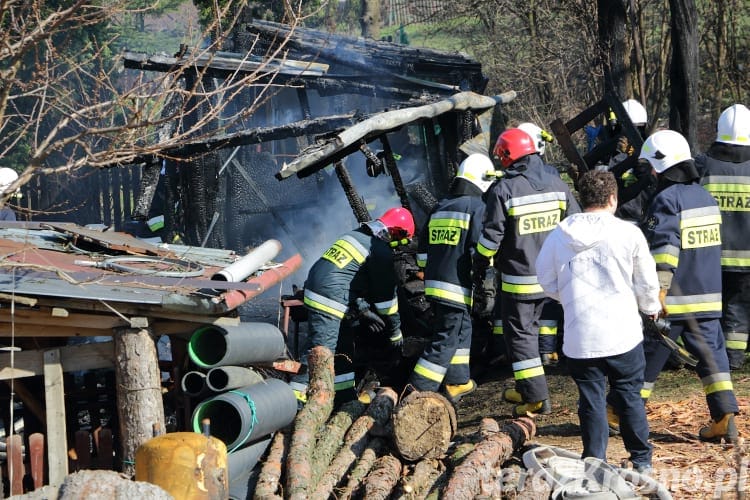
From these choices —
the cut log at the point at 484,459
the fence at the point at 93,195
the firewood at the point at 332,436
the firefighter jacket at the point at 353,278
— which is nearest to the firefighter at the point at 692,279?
the cut log at the point at 484,459

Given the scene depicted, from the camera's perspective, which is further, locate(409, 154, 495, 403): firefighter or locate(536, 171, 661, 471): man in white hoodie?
locate(409, 154, 495, 403): firefighter

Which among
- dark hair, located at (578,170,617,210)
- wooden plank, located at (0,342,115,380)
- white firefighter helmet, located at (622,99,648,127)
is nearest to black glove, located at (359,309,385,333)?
wooden plank, located at (0,342,115,380)

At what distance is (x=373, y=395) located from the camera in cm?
737

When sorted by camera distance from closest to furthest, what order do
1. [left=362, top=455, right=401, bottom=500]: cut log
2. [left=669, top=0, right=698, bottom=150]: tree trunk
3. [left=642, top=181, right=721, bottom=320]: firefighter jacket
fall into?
[left=362, top=455, right=401, bottom=500]: cut log
[left=642, top=181, right=721, bottom=320]: firefighter jacket
[left=669, top=0, right=698, bottom=150]: tree trunk

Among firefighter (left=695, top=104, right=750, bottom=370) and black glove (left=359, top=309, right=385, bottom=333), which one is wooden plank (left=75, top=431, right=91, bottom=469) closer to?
black glove (left=359, top=309, right=385, bottom=333)

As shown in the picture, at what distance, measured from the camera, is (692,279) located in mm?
6305

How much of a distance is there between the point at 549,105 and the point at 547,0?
1979 millimetres

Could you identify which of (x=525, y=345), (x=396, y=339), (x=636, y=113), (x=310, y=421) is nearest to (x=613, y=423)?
(x=525, y=345)

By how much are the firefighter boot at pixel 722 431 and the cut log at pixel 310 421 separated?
254 centimetres

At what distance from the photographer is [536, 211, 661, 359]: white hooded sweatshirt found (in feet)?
16.8

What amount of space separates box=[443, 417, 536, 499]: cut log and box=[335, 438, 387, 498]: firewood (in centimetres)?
64

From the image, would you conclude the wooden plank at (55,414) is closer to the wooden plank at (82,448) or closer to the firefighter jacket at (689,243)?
the wooden plank at (82,448)

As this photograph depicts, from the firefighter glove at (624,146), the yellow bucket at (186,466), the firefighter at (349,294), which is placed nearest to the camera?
the yellow bucket at (186,466)

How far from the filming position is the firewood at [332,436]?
19.9ft
